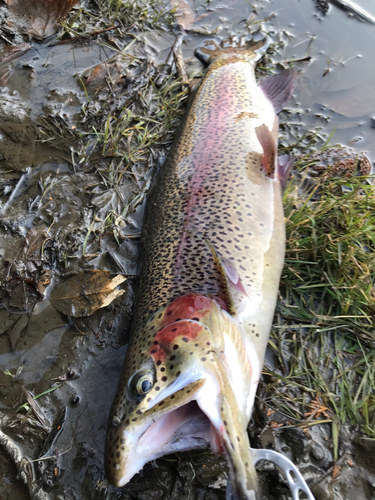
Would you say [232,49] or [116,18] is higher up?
[232,49]

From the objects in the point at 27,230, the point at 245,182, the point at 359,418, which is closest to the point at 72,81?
the point at 27,230

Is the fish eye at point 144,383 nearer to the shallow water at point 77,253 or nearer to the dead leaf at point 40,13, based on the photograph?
the shallow water at point 77,253

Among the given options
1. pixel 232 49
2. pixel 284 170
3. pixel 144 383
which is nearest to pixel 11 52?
pixel 232 49

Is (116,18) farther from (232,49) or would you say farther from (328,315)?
(328,315)

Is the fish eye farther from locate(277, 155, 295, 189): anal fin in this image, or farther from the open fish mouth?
locate(277, 155, 295, 189): anal fin

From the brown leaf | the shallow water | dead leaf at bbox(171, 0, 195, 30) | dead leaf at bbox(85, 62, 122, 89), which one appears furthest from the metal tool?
dead leaf at bbox(171, 0, 195, 30)

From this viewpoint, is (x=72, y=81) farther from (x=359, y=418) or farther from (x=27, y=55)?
(x=359, y=418)
